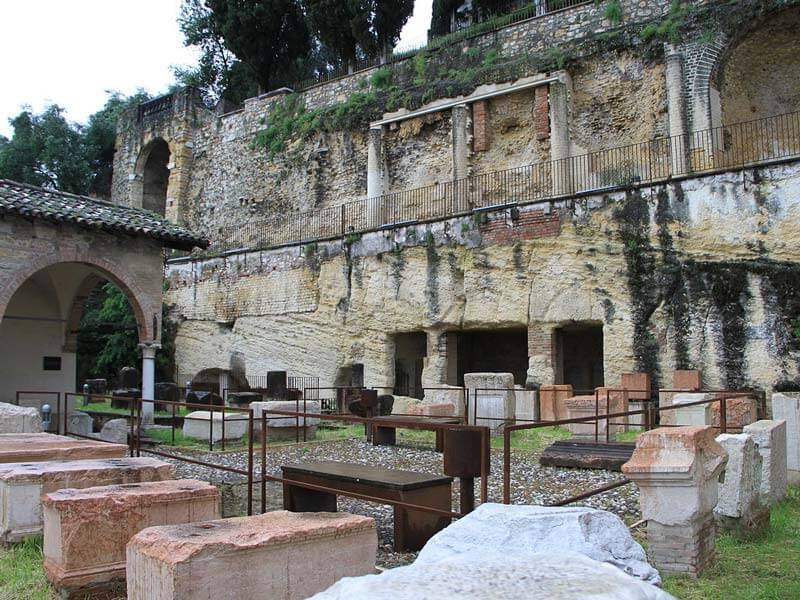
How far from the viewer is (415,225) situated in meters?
20.3

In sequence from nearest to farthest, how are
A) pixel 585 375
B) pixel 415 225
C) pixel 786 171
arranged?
pixel 786 171, pixel 415 225, pixel 585 375

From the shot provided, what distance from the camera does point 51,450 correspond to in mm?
6844

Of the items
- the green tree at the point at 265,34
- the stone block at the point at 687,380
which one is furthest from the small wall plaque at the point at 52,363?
the green tree at the point at 265,34

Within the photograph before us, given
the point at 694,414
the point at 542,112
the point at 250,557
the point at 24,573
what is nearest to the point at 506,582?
the point at 250,557

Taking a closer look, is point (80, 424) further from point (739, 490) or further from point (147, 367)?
point (739, 490)

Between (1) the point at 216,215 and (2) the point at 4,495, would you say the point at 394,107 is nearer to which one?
(1) the point at 216,215

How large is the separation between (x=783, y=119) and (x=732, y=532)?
654 inches

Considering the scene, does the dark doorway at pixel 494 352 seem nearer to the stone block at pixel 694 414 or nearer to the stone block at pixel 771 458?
the stone block at pixel 694 414

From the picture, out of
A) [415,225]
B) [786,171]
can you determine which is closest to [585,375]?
[415,225]

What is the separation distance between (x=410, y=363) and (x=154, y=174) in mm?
18967

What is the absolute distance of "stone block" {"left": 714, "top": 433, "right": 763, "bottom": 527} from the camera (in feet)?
20.5

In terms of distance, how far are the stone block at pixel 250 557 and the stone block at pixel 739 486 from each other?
354 cm

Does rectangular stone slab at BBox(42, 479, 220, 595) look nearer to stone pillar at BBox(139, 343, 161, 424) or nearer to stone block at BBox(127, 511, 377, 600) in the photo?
stone block at BBox(127, 511, 377, 600)

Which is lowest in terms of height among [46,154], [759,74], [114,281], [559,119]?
[114,281]
